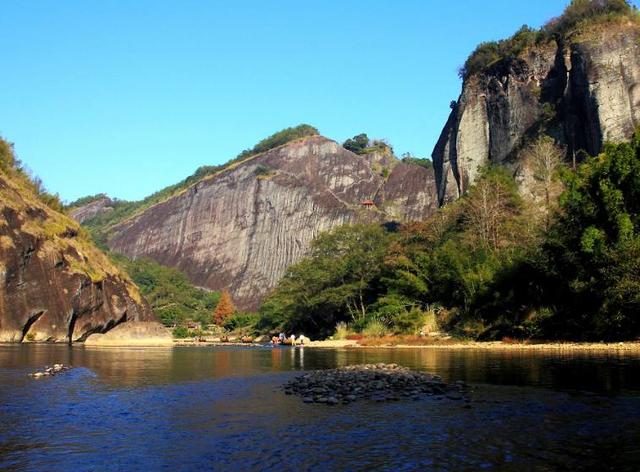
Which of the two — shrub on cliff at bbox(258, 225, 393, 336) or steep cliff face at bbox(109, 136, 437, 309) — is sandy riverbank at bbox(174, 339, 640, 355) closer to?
shrub on cliff at bbox(258, 225, 393, 336)

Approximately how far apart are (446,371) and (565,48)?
62.1 metres

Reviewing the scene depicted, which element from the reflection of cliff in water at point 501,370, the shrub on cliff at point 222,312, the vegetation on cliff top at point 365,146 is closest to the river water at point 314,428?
the reflection of cliff in water at point 501,370

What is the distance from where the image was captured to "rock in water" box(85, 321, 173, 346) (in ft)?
182

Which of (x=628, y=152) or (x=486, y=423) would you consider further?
(x=628, y=152)

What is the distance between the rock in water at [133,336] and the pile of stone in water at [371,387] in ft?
130

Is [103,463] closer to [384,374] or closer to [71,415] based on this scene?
[71,415]

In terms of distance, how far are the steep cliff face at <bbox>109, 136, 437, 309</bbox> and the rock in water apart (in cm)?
7836

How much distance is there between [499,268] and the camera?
46.7 meters

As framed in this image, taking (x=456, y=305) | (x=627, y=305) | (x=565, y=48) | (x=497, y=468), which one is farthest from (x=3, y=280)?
(x=565, y=48)

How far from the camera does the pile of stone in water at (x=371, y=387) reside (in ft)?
53.5

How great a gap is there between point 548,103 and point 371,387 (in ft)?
220

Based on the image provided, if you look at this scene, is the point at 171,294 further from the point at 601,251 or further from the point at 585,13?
the point at 601,251

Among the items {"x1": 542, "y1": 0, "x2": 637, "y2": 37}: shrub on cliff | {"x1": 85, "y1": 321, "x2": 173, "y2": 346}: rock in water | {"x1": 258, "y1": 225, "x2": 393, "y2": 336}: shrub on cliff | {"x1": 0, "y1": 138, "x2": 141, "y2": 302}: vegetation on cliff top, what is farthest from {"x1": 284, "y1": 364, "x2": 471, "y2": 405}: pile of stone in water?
{"x1": 542, "y1": 0, "x2": 637, "y2": 37}: shrub on cliff

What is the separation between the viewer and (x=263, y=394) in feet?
58.6
